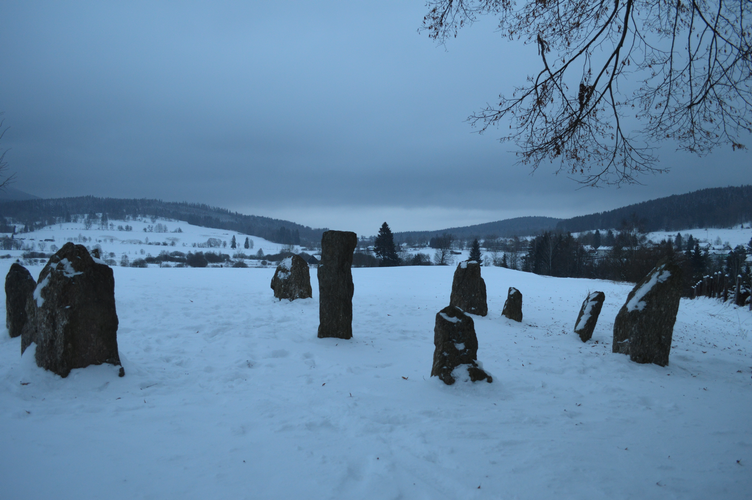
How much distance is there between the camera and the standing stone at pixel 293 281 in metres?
11.8

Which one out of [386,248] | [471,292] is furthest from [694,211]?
[471,292]

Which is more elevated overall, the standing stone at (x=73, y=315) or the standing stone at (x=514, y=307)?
the standing stone at (x=73, y=315)

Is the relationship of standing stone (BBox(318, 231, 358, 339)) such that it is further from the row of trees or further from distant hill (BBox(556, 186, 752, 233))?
distant hill (BBox(556, 186, 752, 233))

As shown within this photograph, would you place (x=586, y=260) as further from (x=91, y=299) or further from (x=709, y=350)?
(x=91, y=299)

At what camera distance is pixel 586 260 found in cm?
5106

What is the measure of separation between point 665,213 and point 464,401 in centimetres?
10314

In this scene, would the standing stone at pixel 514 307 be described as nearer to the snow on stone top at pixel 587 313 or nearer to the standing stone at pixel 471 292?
the standing stone at pixel 471 292

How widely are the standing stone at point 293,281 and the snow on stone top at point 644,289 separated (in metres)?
8.94

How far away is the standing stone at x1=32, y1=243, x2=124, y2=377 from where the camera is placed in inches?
170

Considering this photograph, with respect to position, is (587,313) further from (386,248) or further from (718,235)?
(718,235)

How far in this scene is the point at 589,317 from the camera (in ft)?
28.7

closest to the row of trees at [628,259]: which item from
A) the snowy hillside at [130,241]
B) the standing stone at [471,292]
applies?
the standing stone at [471,292]

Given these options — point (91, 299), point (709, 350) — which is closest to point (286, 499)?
point (91, 299)

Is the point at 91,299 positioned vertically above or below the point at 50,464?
above
